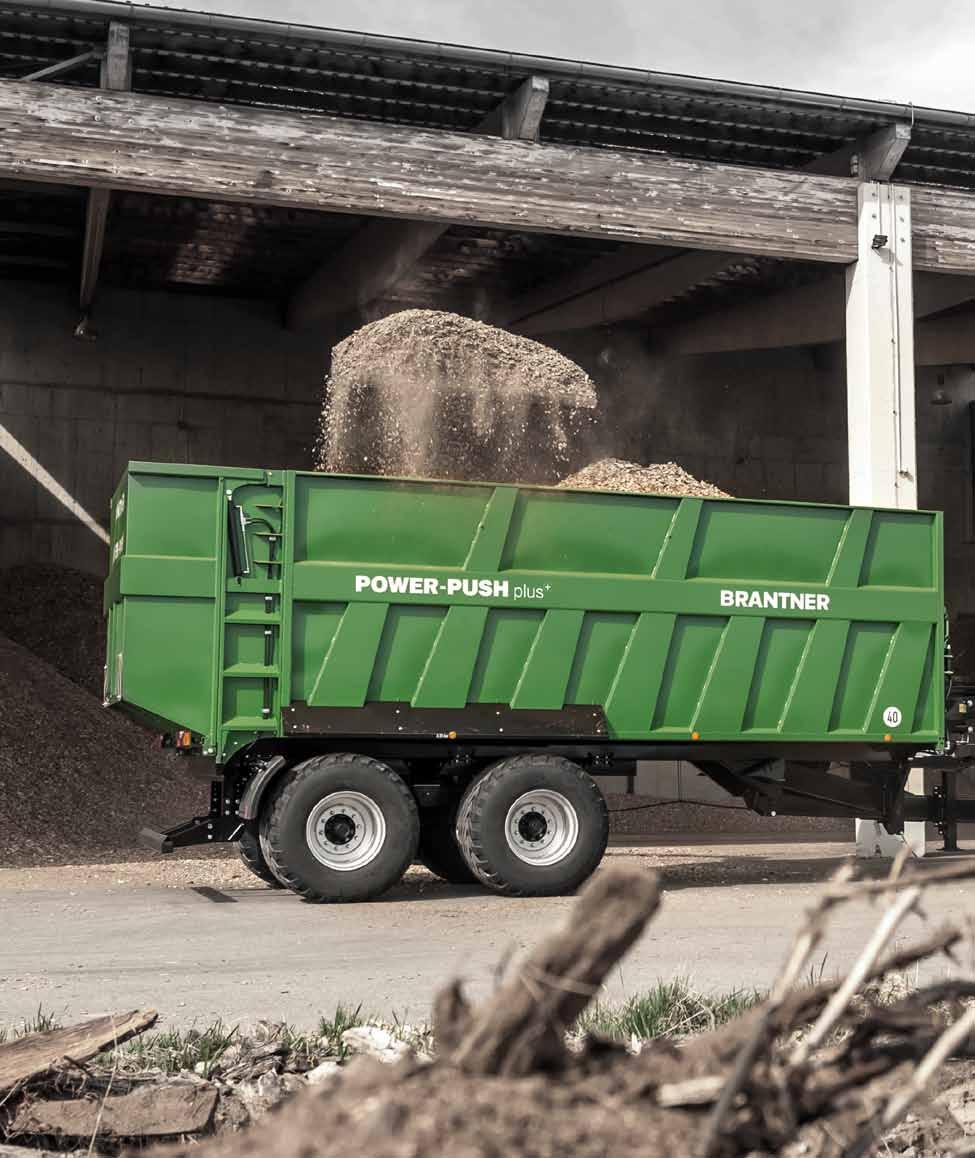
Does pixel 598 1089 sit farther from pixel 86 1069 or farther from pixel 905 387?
pixel 905 387

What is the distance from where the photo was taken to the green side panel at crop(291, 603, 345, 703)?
10500 millimetres

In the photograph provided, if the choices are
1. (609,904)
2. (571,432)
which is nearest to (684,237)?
(571,432)

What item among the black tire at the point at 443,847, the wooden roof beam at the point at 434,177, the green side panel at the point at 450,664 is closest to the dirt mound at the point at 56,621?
the wooden roof beam at the point at 434,177

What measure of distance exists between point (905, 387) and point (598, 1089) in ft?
43.2

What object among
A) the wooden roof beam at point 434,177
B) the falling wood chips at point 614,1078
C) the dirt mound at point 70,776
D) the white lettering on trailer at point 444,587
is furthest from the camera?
the dirt mound at point 70,776

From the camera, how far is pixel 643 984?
6578 millimetres

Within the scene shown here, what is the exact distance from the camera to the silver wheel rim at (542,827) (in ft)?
34.8

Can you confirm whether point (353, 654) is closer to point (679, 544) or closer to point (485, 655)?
point (485, 655)

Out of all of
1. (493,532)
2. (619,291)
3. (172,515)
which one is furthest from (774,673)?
(619,291)

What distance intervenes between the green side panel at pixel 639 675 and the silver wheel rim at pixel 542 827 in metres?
0.72

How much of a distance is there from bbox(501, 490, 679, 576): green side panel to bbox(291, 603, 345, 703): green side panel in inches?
53.4

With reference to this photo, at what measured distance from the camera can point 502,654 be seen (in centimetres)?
1085

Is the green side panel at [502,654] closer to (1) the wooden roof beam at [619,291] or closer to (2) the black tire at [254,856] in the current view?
(2) the black tire at [254,856]

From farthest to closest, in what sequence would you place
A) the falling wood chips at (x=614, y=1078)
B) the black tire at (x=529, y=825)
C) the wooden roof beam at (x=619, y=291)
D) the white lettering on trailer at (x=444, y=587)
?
the wooden roof beam at (x=619, y=291) → the white lettering on trailer at (x=444, y=587) → the black tire at (x=529, y=825) → the falling wood chips at (x=614, y=1078)
